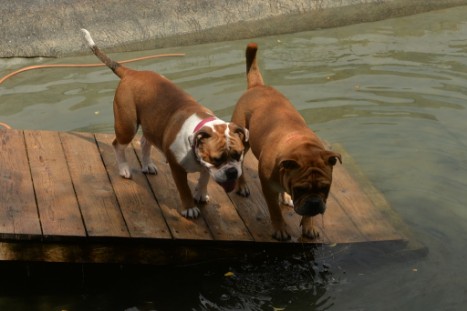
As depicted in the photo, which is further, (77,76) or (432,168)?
(77,76)

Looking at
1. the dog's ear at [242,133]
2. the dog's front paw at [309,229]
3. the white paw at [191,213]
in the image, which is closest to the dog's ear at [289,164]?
the dog's ear at [242,133]

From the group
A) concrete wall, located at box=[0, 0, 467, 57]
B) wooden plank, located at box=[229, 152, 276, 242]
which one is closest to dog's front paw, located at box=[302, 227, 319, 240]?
wooden plank, located at box=[229, 152, 276, 242]

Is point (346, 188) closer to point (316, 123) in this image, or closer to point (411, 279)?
point (411, 279)

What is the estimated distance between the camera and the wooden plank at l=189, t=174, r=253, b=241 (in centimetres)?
612

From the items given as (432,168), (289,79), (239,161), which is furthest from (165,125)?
(289,79)

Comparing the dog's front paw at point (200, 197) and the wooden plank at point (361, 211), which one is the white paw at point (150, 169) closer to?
the dog's front paw at point (200, 197)

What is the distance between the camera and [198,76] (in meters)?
10.1

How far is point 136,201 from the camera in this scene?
6.52 m

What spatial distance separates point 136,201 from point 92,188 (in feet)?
1.37

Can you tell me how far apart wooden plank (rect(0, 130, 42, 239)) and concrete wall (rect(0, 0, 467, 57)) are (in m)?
3.51

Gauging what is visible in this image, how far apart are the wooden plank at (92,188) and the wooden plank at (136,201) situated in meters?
0.05

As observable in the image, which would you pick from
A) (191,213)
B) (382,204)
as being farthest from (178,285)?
(382,204)

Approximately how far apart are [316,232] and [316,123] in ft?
9.33

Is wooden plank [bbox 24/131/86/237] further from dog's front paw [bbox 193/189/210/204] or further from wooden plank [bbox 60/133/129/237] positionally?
dog's front paw [bbox 193/189/210/204]
